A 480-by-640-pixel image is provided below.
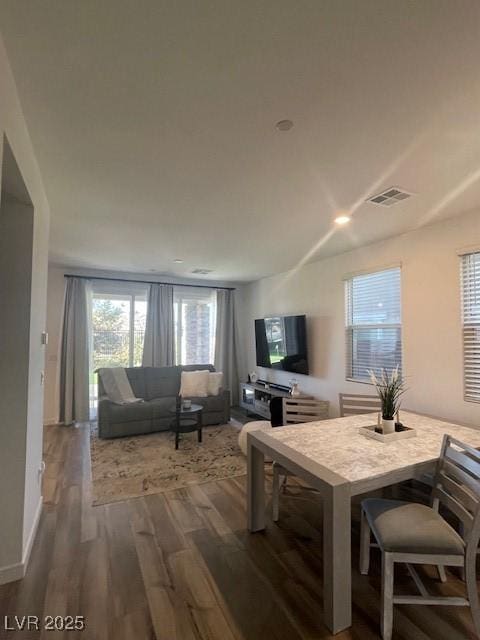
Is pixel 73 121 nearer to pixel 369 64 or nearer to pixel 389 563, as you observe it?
pixel 369 64

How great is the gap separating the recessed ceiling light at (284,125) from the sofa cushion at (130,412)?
403 centimetres

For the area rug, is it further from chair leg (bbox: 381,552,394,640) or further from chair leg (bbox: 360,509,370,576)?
chair leg (bbox: 381,552,394,640)

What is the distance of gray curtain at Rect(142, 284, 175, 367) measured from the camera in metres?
5.66

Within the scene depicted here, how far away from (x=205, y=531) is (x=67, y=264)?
441cm

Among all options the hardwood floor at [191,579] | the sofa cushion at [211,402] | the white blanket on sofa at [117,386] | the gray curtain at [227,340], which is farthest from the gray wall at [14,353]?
the gray curtain at [227,340]

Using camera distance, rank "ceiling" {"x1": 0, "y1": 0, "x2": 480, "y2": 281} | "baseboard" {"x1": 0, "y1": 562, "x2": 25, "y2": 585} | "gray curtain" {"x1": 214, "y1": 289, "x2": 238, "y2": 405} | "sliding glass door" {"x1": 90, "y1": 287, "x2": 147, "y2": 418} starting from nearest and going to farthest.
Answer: "ceiling" {"x1": 0, "y1": 0, "x2": 480, "y2": 281}, "baseboard" {"x1": 0, "y1": 562, "x2": 25, "y2": 585}, "sliding glass door" {"x1": 90, "y1": 287, "x2": 147, "y2": 418}, "gray curtain" {"x1": 214, "y1": 289, "x2": 238, "y2": 405}

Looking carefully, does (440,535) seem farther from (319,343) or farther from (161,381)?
(161,381)

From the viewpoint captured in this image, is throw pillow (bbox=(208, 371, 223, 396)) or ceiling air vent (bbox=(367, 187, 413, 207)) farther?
throw pillow (bbox=(208, 371, 223, 396))

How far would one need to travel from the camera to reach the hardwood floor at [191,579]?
1.54 meters

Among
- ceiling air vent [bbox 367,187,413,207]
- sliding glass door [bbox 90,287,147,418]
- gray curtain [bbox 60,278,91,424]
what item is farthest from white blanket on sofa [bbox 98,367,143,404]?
ceiling air vent [bbox 367,187,413,207]

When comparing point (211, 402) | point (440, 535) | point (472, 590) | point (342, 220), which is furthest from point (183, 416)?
point (472, 590)

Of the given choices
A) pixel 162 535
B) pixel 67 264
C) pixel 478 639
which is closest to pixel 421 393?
pixel 478 639

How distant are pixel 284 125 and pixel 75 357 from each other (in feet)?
15.6

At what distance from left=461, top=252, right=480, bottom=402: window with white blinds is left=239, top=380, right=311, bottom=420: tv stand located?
2.32 m
